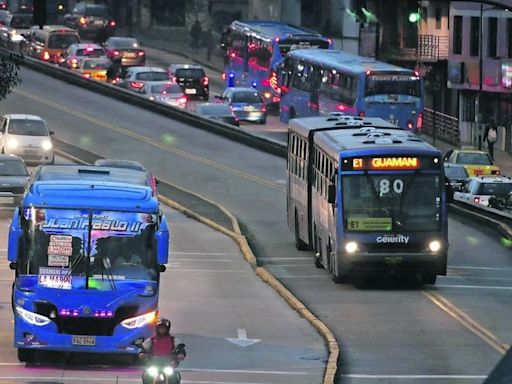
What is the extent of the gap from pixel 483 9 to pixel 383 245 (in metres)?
47.3

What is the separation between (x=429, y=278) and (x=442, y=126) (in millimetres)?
47906

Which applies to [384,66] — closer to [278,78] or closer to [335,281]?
[278,78]

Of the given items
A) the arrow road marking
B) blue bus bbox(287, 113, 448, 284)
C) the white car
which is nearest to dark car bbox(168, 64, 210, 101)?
the white car

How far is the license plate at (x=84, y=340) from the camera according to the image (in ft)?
74.3

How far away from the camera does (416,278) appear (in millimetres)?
35125

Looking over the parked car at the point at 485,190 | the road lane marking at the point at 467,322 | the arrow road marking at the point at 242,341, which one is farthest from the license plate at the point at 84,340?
the parked car at the point at 485,190

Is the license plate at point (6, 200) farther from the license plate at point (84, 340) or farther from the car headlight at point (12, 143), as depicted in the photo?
the license plate at point (84, 340)

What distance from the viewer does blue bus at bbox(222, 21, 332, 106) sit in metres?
77.1

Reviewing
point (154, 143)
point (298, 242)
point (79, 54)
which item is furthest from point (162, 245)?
point (79, 54)

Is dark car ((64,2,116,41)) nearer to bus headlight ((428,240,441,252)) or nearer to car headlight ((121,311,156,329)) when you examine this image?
bus headlight ((428,240,441,252))

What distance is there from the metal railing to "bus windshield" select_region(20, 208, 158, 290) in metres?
55.8

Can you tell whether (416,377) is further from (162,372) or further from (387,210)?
(387,210)

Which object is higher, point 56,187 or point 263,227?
point 56,187

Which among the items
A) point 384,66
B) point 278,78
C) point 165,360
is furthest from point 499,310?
point 278,78
